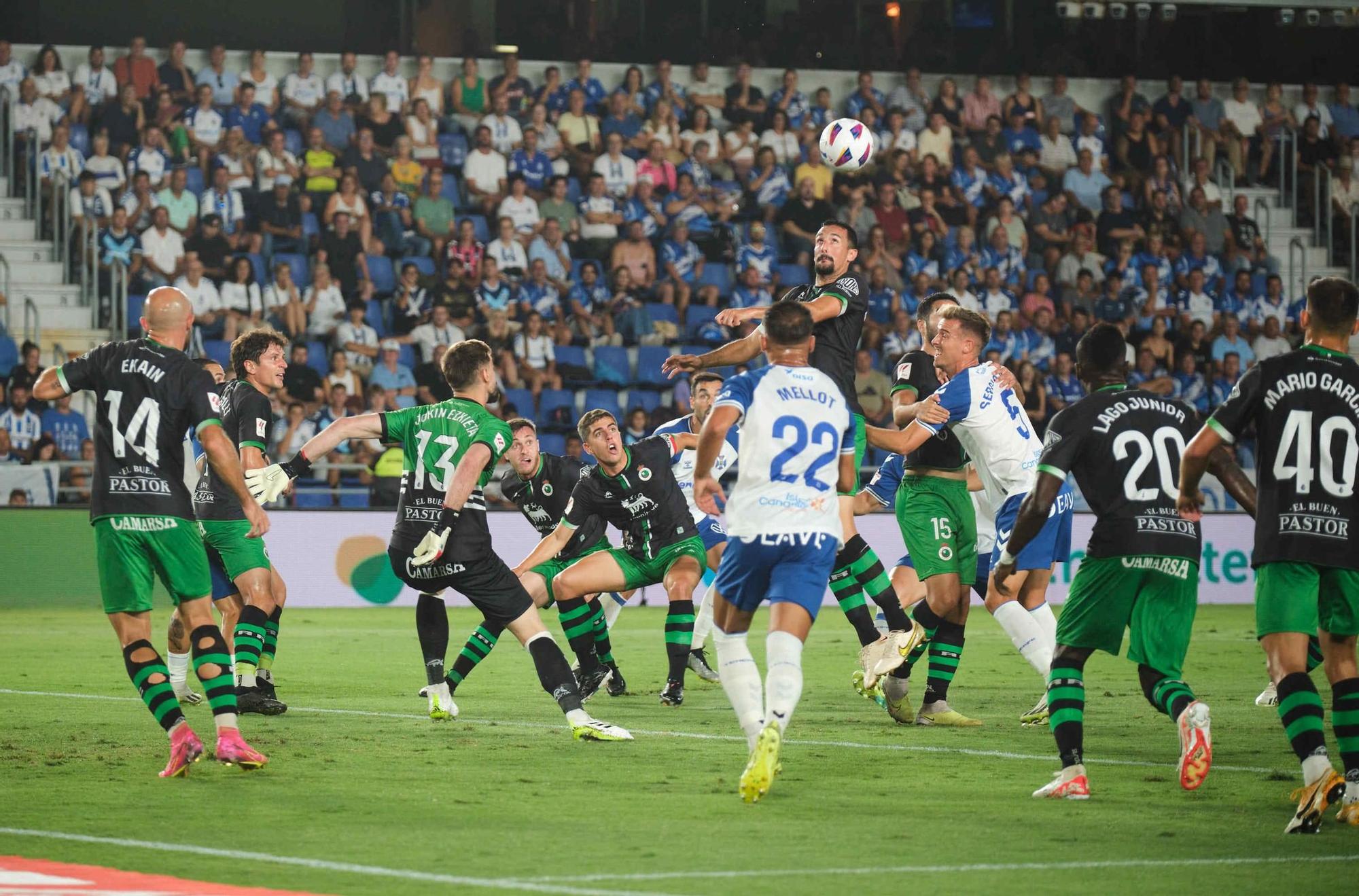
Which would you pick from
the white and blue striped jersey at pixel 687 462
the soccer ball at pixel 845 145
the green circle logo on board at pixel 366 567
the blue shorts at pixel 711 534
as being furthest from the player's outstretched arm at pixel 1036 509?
the green circle logo on board at pixel 366 567

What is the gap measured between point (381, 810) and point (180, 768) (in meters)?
1.43

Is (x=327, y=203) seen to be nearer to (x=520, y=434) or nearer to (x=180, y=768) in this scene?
(x=520, y=434)

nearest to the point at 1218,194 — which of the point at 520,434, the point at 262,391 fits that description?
the point at 520,434

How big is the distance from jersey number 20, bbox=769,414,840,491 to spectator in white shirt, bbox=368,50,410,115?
1927cm

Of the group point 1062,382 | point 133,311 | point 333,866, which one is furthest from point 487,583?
point 1062,382

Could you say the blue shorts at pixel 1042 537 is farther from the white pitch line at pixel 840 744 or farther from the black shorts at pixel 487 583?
the black shorts at pixel 487 583

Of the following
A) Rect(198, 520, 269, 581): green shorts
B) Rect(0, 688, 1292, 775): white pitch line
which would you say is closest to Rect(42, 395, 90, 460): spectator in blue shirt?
Rect(0, 688, 1292, 775): white pitch line

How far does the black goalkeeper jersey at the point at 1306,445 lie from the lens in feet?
24.3

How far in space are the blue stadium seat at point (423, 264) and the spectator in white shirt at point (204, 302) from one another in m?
2.66

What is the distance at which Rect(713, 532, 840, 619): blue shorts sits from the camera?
26.2ft

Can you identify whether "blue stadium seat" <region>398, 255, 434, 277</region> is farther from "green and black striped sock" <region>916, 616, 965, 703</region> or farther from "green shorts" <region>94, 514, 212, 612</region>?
→ "green shorts" <region>94, 514, 212, 612</region>

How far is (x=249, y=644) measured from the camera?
1143cm

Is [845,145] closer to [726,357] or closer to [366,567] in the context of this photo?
[726,357]

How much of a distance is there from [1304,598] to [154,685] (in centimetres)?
532
